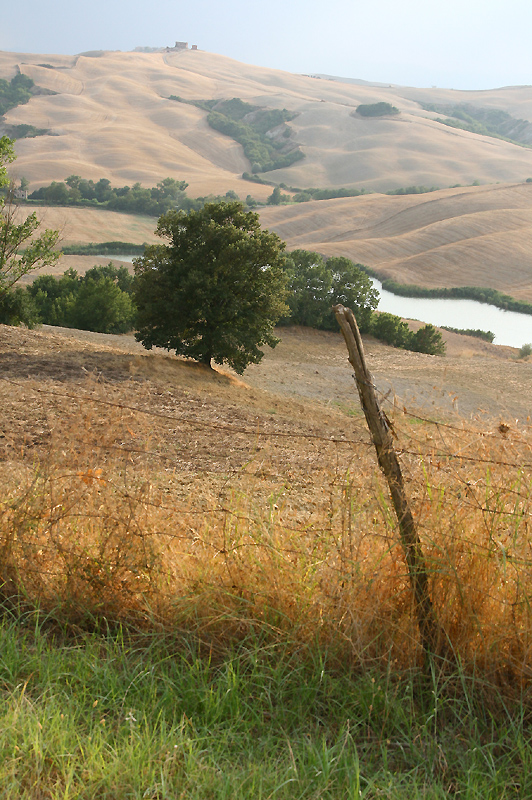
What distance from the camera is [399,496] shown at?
9.44ft

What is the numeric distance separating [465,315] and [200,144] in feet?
368

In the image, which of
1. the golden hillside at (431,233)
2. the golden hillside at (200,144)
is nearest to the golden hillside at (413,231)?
the golden hillside at (431,233)

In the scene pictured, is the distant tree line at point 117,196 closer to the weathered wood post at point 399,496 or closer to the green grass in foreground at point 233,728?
the weathered wood post at point 399,496

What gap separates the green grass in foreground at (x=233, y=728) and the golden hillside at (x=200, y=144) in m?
110

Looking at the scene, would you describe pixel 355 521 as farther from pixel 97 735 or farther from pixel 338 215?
pixel 338 215

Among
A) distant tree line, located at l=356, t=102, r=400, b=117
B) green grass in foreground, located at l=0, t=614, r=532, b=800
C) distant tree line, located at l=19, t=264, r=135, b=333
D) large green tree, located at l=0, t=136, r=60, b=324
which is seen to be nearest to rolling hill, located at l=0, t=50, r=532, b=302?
distant tree line, located at l=356, t=102, r=400, b=117

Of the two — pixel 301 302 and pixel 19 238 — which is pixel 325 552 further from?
pixel 301 302

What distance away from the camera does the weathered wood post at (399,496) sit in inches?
110

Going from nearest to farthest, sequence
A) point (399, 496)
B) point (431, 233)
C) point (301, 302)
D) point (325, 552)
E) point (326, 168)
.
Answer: point (399, 496)
point (325, 552)
point (301, 302)
point (431, 233)
point (326, 168)

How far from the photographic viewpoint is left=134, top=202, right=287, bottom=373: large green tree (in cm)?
1430

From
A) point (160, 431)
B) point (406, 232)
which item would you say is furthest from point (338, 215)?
point (160, 431)

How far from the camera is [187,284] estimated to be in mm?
14164

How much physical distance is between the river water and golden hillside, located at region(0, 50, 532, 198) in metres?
60.7

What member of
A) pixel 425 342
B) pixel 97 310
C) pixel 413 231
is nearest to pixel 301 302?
pixel 425 342
